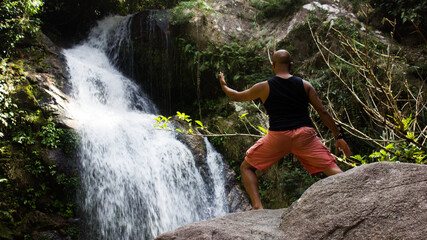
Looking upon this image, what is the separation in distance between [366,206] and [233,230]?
2.86 feet

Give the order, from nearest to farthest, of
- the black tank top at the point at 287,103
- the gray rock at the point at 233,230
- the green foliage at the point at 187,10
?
the gray rock at the point at 233,230 → the black tank top at the point at 287,103 → the green foliage at the point at 187,10

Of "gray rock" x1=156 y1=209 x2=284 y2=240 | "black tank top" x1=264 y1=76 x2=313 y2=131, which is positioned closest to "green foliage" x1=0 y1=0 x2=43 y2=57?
"black tank top" x1=264 y1=76 x2=313 y2=131

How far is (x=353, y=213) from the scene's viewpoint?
1813 mm

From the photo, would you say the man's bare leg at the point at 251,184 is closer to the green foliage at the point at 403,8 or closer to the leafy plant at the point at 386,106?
the leafy plant at the point at 386,106

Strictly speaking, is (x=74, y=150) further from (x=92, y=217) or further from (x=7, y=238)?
(x=7, y=238)

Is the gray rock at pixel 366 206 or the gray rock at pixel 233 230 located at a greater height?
the gray rock at pixel 366 206

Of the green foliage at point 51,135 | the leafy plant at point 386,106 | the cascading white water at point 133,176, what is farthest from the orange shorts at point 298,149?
the green foliage at point 51,135

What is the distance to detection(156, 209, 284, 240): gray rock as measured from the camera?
2018 millimetres

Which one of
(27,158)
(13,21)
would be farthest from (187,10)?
(27,158)

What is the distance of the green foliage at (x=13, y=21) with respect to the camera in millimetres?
7230

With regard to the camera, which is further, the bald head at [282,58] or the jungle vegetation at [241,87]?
the jungle vegetation at [241,87]

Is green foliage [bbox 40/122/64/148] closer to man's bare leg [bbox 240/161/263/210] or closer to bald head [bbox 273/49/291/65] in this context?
man's bare leg [bbox 240/161/263/210]

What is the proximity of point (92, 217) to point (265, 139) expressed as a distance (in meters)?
4.72

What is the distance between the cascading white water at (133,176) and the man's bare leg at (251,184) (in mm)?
3996
